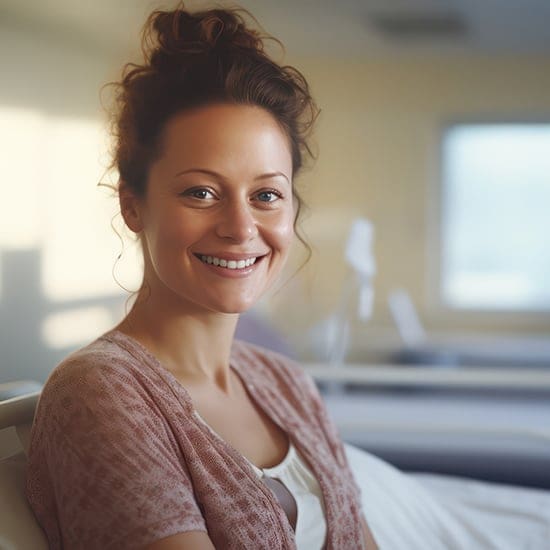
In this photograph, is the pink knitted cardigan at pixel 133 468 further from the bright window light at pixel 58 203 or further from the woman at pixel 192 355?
the bright window light at pixel 58 203

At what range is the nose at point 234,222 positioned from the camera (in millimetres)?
978

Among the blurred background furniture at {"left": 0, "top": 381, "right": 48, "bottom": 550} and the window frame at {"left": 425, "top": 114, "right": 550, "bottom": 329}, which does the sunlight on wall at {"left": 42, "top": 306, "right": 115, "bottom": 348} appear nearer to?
the blurred background furniture at {"left": 0, "top": 381, "right": 48, "bottom": 550}

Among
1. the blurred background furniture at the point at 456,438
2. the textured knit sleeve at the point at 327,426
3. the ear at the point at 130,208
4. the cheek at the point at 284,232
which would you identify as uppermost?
the ear at the point at 130,208

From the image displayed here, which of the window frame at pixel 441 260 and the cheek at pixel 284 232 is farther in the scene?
the window frame at pixel 441 260

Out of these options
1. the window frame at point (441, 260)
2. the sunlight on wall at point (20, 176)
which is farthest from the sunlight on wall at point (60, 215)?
the window frame at point (441, 260)

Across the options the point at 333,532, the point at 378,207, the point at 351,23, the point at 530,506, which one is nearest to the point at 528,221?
the point at 378,207

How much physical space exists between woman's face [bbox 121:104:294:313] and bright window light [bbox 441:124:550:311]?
4.83 m

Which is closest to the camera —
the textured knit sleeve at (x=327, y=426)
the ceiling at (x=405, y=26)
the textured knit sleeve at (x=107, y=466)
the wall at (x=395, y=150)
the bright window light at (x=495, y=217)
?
the textured knit sleeve at (x=107, y=466)

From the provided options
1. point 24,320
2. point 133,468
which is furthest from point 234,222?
point 24,320

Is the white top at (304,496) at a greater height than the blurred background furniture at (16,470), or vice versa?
the blurred background furniture at (16,470)

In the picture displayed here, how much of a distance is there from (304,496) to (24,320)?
39.8 inches

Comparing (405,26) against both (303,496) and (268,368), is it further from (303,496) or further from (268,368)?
(303,496)

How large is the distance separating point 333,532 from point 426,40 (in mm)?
4651

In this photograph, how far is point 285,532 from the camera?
95cm
